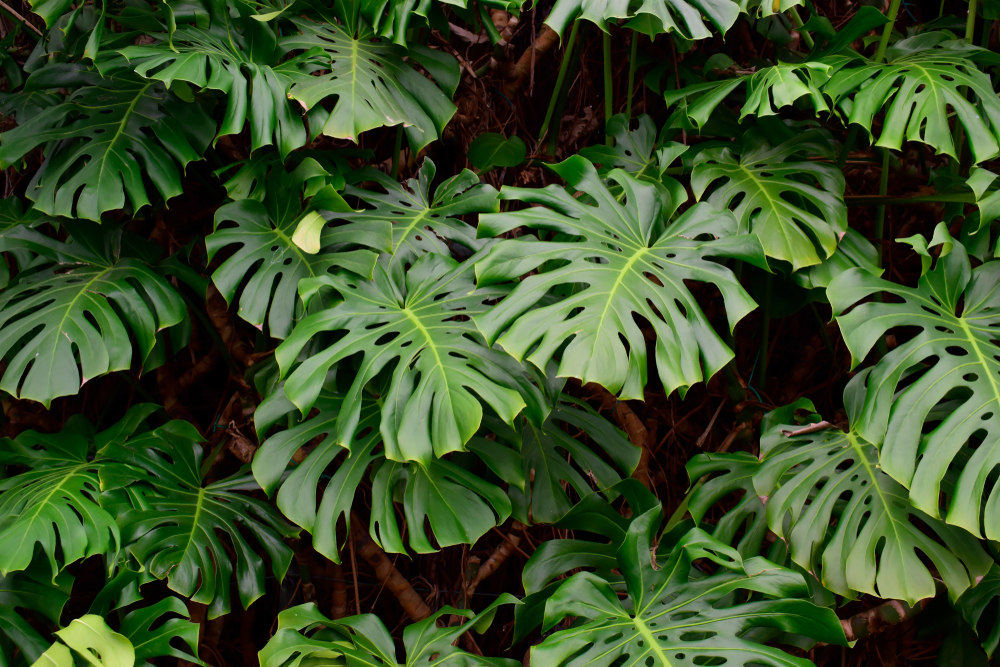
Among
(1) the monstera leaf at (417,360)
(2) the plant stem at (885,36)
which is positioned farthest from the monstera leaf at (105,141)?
(2) the plant stem at (885,36)

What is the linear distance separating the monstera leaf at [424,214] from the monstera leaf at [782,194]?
43cm

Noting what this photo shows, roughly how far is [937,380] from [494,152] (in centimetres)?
101

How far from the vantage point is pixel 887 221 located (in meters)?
1.91

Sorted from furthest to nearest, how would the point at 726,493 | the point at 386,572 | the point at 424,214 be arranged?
1. the point at 386,572
2. the point at 424,214
3. the point at 726,493

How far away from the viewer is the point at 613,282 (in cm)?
106

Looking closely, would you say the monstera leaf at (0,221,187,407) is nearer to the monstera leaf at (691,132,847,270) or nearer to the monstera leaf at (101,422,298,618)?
the monstera leaf at (101,422,298,618)

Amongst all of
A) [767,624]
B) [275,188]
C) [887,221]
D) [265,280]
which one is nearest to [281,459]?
[265,280]

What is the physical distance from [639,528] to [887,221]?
1.35 metres

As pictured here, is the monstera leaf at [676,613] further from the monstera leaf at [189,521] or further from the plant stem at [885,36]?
the plant stem at [885,36]

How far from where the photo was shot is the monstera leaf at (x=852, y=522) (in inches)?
41.8

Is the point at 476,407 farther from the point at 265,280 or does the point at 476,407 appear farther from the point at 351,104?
the point at 351,104

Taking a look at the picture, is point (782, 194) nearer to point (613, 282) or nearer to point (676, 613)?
point (613, 282)

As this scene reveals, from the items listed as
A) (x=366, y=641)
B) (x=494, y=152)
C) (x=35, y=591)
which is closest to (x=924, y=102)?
(x=494, y=152)

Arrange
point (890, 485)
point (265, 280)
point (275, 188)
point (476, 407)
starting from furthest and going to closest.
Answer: point (275, 188) → point (265, 280) → point (890, 485) → point (476, 407)
